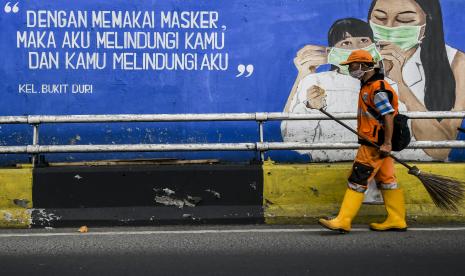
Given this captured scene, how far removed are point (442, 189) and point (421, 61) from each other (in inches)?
77.1

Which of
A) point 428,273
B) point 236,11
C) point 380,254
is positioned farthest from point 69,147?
point 428,273

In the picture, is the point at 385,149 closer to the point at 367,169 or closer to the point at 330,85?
the point at 367,169

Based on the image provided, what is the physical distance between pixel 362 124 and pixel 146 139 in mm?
2632

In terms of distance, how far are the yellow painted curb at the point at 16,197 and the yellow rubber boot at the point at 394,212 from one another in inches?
137

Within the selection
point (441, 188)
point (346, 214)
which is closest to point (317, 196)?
point (346, 214)

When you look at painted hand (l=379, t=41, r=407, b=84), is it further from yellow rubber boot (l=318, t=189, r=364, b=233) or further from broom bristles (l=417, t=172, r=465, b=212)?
yellow rubber boot (l=318, t=189, r=364, b=233)

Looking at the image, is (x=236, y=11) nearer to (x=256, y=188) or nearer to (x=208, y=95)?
(x=208, y=95)

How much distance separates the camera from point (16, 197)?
8172 millimetres

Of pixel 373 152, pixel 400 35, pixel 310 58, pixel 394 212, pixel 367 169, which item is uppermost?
pixel 400 35

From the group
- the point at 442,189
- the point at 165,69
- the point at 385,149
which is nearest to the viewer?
the point at 385,149

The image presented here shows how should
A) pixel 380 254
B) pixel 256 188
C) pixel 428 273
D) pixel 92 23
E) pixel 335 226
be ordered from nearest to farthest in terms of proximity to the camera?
pixel 428 273, pixel 380 254, pixel 335 226, pixel 256 188, pixel 92 23

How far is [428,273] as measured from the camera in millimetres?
6094

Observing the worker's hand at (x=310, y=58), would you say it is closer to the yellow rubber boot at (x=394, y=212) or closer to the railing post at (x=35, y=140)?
the yellow rubber boot at (x=394, y=212)

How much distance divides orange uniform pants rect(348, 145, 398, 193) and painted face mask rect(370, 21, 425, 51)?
2.00 metres
